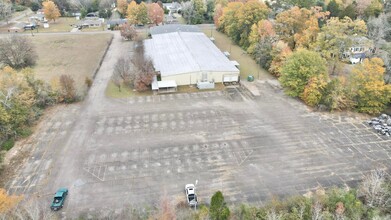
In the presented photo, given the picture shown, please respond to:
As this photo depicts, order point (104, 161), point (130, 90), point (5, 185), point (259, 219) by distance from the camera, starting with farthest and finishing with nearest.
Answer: point (130, 90)
point (104, 161)
point (5, 185)
point (259, 219)

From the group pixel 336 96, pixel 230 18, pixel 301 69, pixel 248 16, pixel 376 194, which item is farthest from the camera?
pixel 230 18

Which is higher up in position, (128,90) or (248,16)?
(248,16)

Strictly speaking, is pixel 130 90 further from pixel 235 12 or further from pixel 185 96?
pixel 235 12

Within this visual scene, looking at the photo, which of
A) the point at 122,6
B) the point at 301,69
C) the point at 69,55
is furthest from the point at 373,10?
the point at 69,55

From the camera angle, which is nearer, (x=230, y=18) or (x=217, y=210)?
(x=217, y=210)

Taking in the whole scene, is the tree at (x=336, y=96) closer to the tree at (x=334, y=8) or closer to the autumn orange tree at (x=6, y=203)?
the autumn orange tree at (x=6, y=203)

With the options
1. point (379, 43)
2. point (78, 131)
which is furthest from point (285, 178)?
point (379, 43)

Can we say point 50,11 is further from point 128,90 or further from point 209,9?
point 128,90

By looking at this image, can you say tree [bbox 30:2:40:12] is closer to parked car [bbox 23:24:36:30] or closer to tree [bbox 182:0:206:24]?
parked car [bbox 23:24:36:30]
